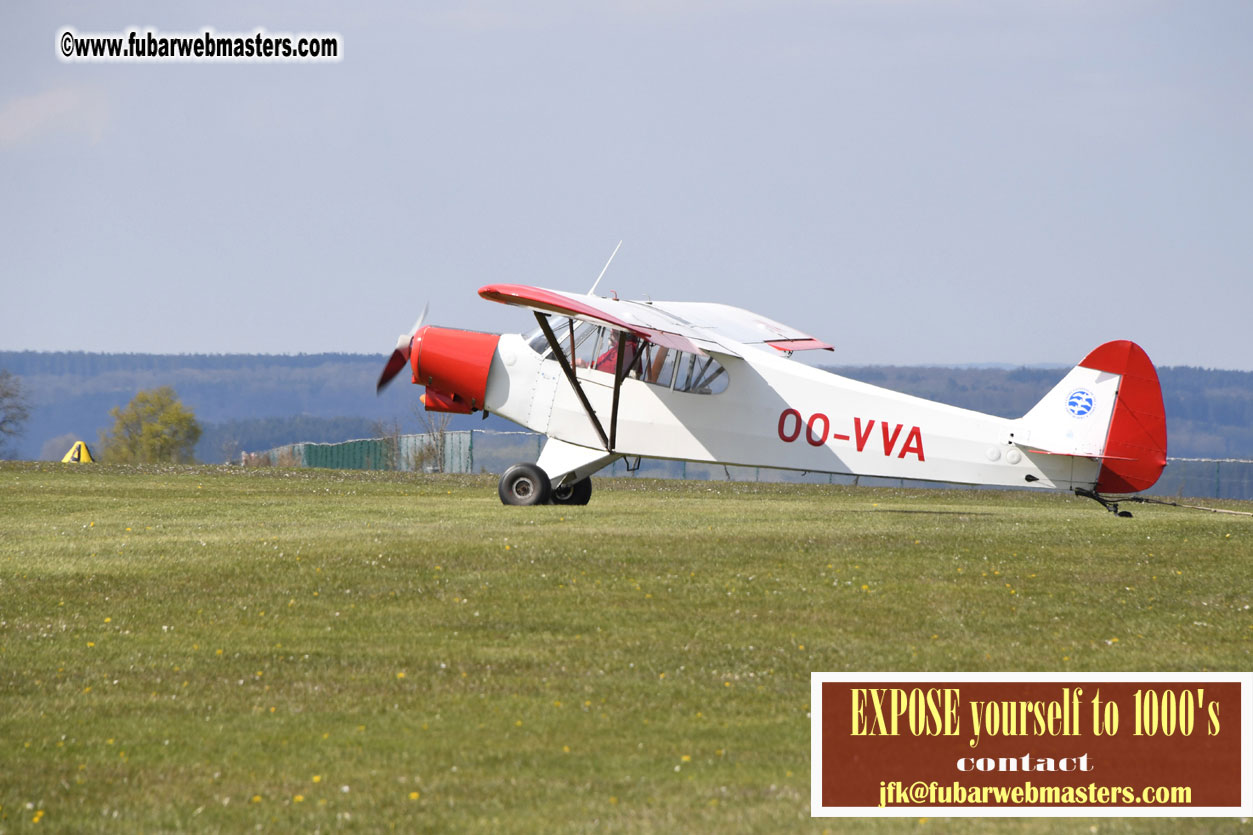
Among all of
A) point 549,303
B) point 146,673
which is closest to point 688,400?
point 549,303

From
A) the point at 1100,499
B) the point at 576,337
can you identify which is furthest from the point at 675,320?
the point at 1100,499

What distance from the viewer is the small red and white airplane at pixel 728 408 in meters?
19.5

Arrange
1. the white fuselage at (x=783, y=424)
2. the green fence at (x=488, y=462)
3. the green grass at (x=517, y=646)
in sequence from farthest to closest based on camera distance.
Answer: the green fence at (x=488, y=462) < the white fuselage at (x=783, y=424) < the green grass at (x=517, y=646)

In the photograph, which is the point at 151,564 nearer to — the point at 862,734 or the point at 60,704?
the point at 60,704

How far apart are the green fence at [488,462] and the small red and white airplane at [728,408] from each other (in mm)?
28530

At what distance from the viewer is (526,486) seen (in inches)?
862

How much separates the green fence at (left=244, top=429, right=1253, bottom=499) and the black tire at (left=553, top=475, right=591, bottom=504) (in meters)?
27.6

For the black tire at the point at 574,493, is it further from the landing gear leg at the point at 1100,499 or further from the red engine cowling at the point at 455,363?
the landing gear leg at the point at 1100,499

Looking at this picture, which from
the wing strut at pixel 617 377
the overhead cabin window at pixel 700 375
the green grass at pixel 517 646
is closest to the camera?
the green grass at pixel 517 646

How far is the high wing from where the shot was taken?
757 inches

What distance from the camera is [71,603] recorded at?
13.5 meters

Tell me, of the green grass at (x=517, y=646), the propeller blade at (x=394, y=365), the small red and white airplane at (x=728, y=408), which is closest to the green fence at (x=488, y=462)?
the propeller blade at (x=394, y=365)

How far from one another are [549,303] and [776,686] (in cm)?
968

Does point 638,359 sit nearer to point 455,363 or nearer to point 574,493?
point 574,493
